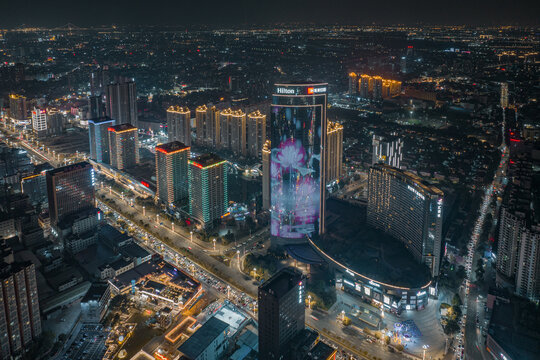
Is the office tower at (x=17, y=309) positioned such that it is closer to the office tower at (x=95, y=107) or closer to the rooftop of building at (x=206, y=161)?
the rooftop of building at (x=206, y=161)

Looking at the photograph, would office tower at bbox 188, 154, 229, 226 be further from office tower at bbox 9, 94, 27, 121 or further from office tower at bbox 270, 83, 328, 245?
office tower at bbox 9, 94, 27, 121

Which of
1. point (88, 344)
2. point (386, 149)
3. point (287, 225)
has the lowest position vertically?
point (88, 344)

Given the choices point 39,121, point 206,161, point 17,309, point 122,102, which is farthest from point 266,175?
point 39,121

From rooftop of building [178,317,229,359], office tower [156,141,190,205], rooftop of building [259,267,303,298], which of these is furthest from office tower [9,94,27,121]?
rooftop of building [259,267,303,298]

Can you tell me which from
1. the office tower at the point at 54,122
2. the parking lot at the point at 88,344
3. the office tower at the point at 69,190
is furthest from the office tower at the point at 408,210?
the office tower at the point at 54,122

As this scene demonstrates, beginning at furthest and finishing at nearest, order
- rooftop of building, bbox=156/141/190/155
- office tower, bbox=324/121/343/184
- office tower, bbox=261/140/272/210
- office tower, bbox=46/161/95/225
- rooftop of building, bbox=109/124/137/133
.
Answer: rooftop of building, bbox=109/124/137/133 → office tower, bbox=324/121/343/184 → rooftop of building, bbox=156/141/190/155 → office tower, bbox=261/140/272/210 → office tower, bbox=46/161/95/225

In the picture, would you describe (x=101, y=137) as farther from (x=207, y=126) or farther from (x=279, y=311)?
(x=279, y=311)
